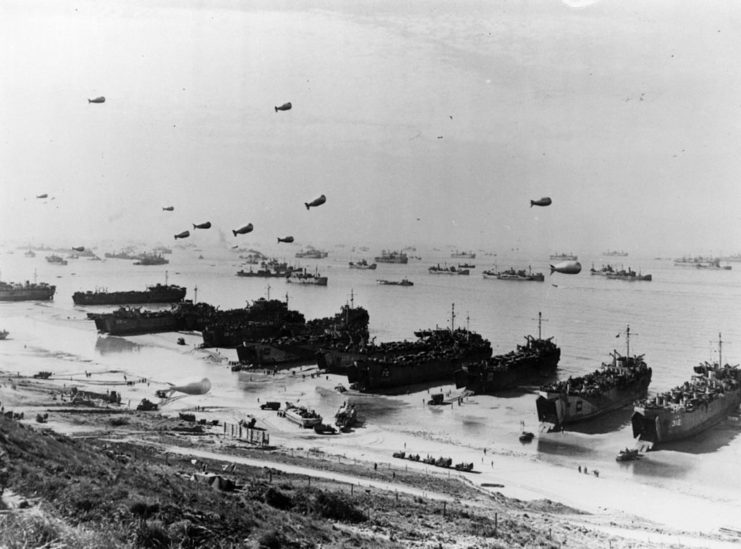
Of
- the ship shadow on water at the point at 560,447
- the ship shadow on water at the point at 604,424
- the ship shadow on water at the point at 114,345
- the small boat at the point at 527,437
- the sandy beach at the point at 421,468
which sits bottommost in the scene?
the ship shadow on water at the point at 114,345

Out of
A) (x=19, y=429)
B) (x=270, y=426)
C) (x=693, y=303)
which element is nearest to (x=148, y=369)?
(x=270, y=426)

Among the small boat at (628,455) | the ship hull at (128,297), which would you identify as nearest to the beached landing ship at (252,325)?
the ship hull at (128,297)

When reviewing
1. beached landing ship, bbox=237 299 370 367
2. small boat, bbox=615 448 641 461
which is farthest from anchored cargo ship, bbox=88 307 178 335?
small boat, bbox=615 448 641 461

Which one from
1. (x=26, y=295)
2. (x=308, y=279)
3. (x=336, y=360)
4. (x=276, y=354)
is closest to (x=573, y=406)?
(x=336, y=360)

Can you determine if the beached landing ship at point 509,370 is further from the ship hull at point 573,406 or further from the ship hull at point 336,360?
the ship hull at point 336,360

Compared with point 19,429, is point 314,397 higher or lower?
lower

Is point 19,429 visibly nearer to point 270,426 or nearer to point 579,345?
A: point 270,426

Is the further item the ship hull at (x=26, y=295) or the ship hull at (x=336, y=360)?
the ship hull at (x=26, y=295)
